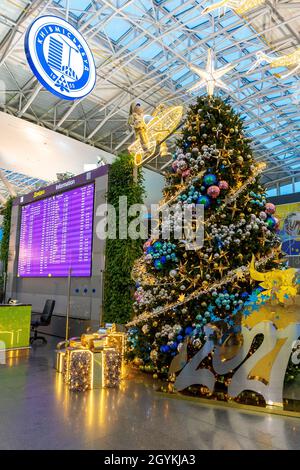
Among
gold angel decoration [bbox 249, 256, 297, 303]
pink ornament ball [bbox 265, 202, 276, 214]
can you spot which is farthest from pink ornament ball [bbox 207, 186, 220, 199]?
gold angel decoration [bbox 249, 256, 297, 303]

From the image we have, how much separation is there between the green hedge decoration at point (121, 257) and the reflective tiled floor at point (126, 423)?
7.20ft

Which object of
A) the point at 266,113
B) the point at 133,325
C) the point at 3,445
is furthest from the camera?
the point at 266,113

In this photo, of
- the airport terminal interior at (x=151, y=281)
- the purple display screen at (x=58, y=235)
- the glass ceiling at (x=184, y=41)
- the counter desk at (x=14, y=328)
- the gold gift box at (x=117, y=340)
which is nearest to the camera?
the airport terminal interior at (x=151, y=281)

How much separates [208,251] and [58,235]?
15.6 ft

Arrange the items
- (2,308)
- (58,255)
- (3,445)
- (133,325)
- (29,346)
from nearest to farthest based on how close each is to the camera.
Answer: (3,445) → (133,325) → (2,308) → (29,346) → (58,255)

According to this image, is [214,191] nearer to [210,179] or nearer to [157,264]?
[210,179]

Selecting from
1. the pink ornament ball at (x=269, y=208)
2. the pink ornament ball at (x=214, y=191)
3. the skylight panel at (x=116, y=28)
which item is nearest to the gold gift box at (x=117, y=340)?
the pink ornament ball at (x=214, y=191)

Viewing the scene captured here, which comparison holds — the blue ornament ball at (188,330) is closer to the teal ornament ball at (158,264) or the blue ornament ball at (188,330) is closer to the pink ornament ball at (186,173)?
the teal ornament ball at (158,264)

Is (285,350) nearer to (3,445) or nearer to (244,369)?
(244,369)

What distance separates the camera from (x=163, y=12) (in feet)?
39.4

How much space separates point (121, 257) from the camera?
6223 mm

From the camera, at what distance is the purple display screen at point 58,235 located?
284 inches

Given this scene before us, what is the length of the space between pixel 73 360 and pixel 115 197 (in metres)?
3.36

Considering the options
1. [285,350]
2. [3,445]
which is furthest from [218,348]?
[3,445]
